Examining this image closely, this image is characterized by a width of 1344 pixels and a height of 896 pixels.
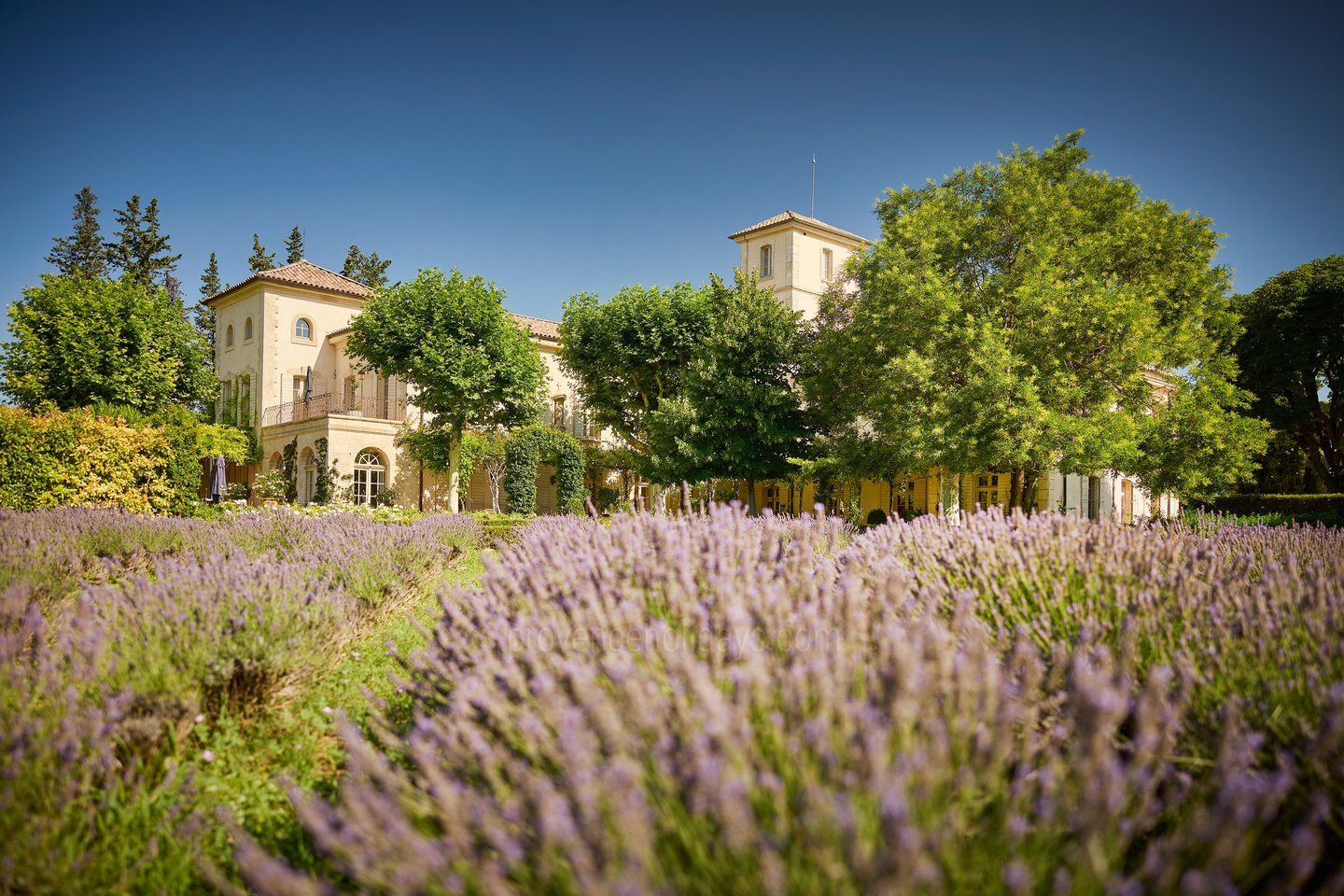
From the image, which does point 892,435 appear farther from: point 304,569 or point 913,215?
point 304,569

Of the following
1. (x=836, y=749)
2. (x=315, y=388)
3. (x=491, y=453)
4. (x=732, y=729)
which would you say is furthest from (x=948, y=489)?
(x=315, y=388)

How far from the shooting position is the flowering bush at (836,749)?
119 cm

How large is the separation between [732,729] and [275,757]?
2.47m

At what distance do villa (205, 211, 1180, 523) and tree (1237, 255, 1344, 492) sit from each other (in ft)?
10.9

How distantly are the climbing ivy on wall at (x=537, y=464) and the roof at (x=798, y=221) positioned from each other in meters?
12.9

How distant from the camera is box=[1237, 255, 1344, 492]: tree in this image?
990 inches

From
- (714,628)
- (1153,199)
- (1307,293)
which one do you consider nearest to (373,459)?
(1153,199)

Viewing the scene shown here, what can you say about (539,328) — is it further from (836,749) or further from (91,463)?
(836,749)

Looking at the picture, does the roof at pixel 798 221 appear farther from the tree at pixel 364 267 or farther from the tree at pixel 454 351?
the tree at pixel 364 267

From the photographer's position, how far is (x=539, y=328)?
33781mm

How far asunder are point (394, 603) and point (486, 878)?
478 centimetres

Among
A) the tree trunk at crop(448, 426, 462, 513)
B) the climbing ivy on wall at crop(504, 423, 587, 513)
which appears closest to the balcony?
the tree trunk at crop(448, 426, 462, 513)

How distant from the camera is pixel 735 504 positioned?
3436mm

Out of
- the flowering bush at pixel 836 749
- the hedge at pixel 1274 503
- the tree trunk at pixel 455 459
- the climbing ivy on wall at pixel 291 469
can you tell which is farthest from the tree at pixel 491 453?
the flowering bush at pixel 836 749
